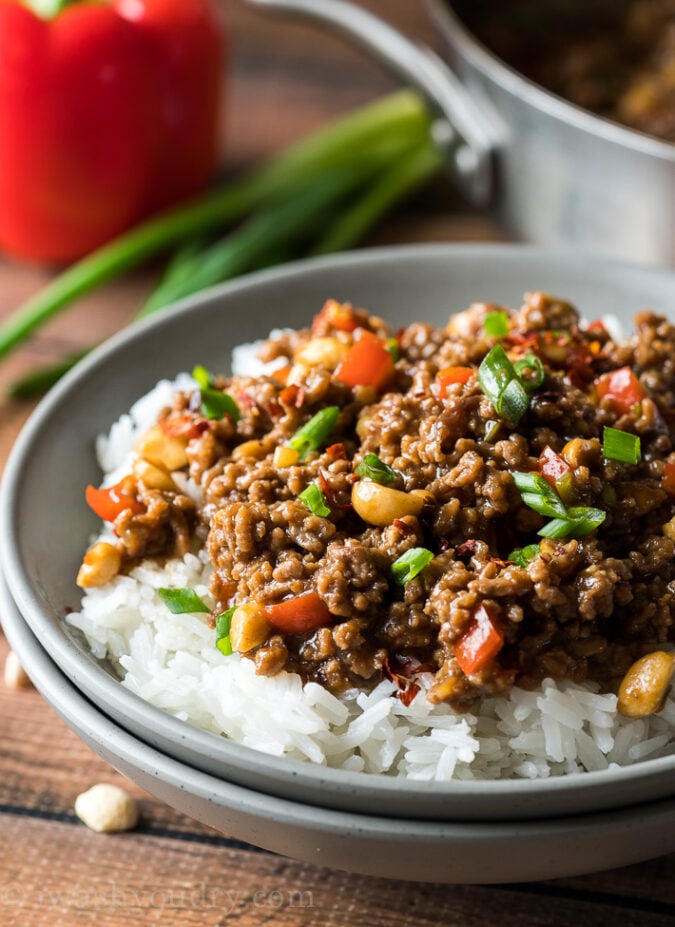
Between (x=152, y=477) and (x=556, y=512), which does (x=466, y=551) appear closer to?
(x=556, y=512)

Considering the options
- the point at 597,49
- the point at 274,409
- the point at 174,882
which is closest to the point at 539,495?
the point at 274,409

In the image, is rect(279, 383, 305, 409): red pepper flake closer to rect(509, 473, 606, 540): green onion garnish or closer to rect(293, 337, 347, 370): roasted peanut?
rect(293, 337, 347, 370): roasted peanut

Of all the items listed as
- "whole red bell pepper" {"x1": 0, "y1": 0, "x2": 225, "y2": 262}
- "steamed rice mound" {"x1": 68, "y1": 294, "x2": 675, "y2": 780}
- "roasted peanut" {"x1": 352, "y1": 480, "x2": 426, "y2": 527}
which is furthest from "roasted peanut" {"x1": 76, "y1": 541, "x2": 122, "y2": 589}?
"whole red bell pepper" {"x1": 0, "y1": 0, "x2": 225, "y2": 262}

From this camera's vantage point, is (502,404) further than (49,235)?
No

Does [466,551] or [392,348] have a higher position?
[392,348]

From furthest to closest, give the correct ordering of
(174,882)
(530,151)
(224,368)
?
(530,151) < (224,368) < (174,882)

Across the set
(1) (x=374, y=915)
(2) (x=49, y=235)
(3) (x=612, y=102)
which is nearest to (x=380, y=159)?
(3) (x=612, y=102)

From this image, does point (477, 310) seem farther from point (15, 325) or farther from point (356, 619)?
point (15, 325)
